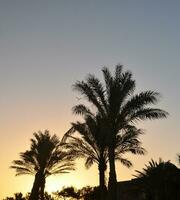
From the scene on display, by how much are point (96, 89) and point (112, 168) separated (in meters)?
4.99

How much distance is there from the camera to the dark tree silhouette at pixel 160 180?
86.9 ft

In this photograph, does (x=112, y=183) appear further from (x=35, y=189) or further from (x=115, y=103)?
(x=35, y=189)

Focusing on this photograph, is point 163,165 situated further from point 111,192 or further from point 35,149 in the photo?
point 35,149

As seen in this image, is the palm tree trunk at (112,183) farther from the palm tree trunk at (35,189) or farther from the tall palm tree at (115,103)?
the palm tree trunk at (35,189)

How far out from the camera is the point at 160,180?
86.4ft

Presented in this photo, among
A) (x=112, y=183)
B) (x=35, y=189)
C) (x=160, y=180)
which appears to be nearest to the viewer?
(x=112, y=183)

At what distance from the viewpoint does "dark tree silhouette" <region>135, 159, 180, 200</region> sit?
26.5 metres

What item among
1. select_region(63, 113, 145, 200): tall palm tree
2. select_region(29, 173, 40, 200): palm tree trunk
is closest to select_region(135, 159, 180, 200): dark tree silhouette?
select_region(63, 113, 145, 200): tall palm tree

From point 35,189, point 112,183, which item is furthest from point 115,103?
point 35,189

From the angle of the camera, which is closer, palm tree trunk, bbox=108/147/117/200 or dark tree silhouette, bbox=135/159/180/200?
palm tree trunk, bbox=108/147/117/200

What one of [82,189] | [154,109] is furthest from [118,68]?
[82,189]

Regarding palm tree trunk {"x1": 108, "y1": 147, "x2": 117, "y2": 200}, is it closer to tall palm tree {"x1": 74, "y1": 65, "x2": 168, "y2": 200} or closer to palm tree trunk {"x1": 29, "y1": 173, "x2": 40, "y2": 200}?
tall palm tree {"x1": 74, "y1": 65, "x2": 168, "y2": 200}

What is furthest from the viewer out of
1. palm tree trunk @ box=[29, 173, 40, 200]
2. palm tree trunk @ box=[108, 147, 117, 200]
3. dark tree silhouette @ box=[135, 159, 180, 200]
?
palm tree trunk @ box=[29, 173, 40, 200]

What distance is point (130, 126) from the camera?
22.6 m
